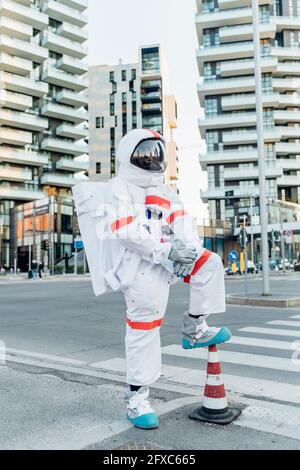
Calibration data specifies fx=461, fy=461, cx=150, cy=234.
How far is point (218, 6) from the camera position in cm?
6397

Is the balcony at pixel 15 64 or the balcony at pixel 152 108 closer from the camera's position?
the balcony at pixel 15 64

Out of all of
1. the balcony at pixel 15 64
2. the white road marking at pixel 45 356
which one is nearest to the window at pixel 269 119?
the balcony at pixel 15 64

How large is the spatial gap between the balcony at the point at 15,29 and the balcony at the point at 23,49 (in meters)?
0.88

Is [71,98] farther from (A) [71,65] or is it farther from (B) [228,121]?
(B) [228,121]

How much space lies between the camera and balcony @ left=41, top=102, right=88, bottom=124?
63406 millimetres

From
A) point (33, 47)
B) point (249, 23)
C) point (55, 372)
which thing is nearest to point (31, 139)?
point (33, 47)

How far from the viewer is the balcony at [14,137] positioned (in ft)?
192

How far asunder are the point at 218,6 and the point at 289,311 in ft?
208

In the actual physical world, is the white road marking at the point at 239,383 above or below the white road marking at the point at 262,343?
above

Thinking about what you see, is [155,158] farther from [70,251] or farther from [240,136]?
[240,136]

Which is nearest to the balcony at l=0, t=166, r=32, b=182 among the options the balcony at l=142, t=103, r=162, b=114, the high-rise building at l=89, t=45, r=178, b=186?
the high-rise building at l=89, t=45, r=178, b=186

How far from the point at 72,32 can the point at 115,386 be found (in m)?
70.1

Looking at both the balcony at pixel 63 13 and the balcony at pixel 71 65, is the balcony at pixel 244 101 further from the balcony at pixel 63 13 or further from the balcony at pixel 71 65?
the balcony at pixel 63 13

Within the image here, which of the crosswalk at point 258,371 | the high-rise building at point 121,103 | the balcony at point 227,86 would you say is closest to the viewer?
the crosswalk at point 258,371
